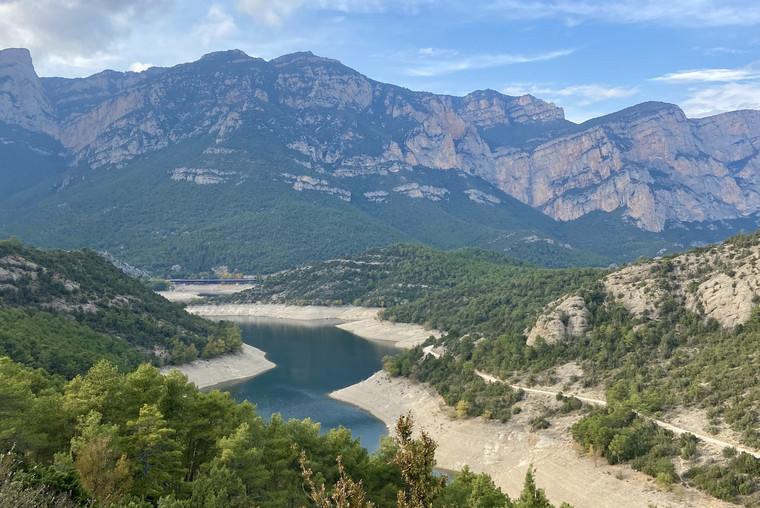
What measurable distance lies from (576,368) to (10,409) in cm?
5398

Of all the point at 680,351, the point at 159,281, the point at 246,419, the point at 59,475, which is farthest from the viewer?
the point at 159,281

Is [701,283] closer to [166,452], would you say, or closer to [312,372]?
[312,372]

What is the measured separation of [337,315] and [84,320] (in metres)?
78.8

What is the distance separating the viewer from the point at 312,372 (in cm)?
9538

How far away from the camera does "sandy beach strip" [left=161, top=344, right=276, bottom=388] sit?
83500mm

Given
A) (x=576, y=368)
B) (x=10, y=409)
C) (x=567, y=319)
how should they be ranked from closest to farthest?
(x=10, y=409), (x=576, y=368), (x=567, y=319)


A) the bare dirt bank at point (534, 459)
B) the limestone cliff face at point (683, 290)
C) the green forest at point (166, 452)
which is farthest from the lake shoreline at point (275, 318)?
the limestone cliff face at point (683, 290)

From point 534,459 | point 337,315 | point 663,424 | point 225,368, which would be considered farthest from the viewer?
point 337,315

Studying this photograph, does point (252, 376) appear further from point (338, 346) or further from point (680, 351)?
point (680, 351)

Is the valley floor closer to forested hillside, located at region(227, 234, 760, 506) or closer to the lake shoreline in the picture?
forested hillside, located at region(227, 234, 760, 506)

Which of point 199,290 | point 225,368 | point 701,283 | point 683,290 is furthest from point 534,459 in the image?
point 199,290

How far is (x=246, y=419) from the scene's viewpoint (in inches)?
1451

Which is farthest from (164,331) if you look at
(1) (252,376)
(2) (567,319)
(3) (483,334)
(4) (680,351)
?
(4) (680,351)

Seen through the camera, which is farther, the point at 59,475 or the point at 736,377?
the point at 736,377
